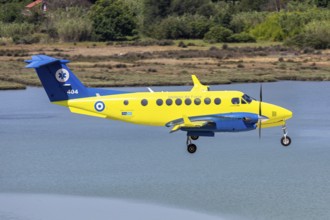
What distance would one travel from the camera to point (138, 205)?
176 ft

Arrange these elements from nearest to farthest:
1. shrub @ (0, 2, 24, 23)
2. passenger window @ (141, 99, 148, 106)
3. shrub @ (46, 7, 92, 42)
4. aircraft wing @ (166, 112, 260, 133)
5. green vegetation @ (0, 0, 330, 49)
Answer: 1. aircraft wing @ (166, 112, 260, 133)
2. passenger window @ (141, 99, 148, 106)
3. green vegetation @ (0, 0, 330, 49)
4. shrub @ (46, 7, 92, 42)
5. shrub @ (0, 2, 24, 23)

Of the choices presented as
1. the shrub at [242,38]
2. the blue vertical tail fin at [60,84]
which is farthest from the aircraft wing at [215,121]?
the shrub at [242,38]

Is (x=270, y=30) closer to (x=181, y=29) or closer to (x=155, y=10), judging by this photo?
(x=181, y=29)

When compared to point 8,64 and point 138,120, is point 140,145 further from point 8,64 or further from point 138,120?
point 8,64

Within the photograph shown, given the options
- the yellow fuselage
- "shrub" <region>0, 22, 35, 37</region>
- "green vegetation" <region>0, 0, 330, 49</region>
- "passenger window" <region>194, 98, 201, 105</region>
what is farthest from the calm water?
"shrub" <region>0, 22, 35, 37</region>

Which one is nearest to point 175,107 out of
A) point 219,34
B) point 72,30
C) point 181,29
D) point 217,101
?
point 217,101

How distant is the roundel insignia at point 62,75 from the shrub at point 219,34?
288 ft

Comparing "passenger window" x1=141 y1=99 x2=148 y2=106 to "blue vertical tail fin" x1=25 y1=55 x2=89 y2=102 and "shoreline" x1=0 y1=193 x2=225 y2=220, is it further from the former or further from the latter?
"shoreline" x1=0 y1=193 x2=225 y2=220

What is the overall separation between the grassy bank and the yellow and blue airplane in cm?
3951

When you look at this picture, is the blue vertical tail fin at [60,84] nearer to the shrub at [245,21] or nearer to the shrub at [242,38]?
the shrub at [242,38]

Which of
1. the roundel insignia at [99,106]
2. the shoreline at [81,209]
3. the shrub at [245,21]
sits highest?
the roundel insignia at [99,106]

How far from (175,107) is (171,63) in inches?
2422

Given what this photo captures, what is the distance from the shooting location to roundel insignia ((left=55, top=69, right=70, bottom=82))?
59.2 meters

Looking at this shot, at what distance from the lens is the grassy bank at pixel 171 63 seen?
10349 cm
